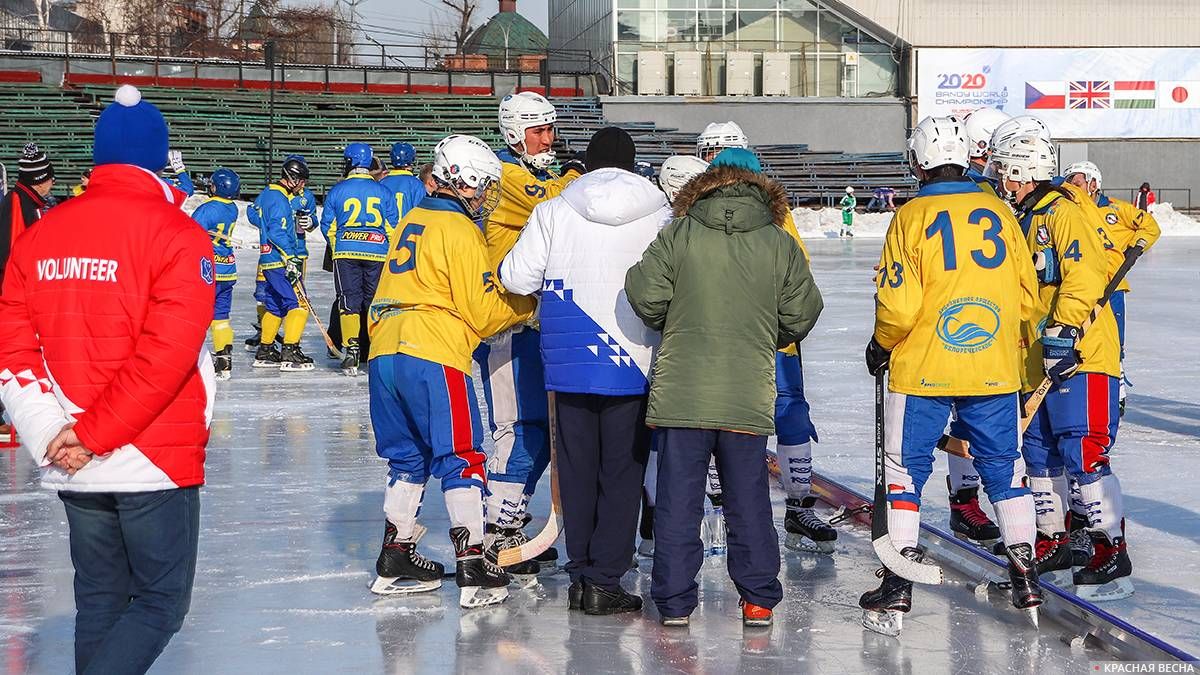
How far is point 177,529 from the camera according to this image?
3314mm

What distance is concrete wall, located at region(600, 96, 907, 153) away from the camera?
41.2 metres

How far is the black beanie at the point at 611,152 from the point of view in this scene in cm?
502

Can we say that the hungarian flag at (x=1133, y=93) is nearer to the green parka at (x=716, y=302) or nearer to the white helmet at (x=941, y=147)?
the white helmet at (x=941, y=147)

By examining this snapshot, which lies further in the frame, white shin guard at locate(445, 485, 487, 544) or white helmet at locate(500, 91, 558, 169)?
white helmet at locate(500, 91, 558, 169)

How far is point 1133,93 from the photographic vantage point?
1711 inches

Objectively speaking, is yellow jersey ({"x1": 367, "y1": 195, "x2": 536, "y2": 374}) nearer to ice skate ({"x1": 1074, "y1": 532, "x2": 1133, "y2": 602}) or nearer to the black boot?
the black boot

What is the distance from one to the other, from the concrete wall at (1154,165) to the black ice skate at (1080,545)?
40.8 m

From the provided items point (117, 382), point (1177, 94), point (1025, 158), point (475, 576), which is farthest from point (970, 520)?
point (1177, 94)

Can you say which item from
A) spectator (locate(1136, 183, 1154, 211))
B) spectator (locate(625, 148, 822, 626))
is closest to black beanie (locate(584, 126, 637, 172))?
spectator (locate(625, 148, 822, 626))

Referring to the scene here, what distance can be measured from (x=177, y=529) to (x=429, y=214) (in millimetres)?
1834

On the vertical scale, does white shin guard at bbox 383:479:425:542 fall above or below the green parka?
below

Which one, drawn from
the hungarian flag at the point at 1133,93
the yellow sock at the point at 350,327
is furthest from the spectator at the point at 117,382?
the hungarian flag at the point at 1133,93

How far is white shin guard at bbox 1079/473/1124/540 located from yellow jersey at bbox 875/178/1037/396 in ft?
2.64

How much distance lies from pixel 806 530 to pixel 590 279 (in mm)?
1579
